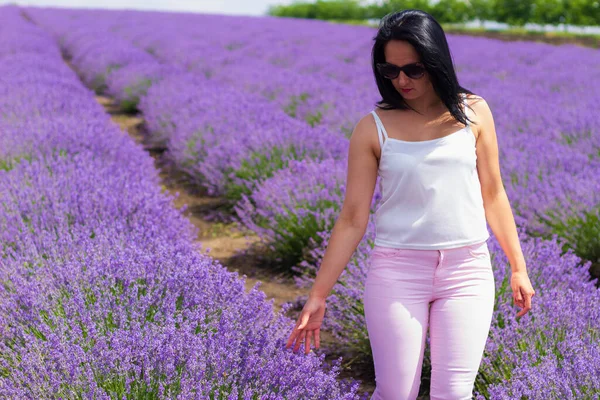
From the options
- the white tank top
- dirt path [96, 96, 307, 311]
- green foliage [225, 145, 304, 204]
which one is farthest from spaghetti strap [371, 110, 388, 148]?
green foliage [225, 145, 304, 204]

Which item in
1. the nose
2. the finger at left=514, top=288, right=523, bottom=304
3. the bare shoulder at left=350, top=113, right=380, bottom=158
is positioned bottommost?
the finger at left=514, top=288, right=523, bottom=304

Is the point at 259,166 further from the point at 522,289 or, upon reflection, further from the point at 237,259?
the point at 522,289

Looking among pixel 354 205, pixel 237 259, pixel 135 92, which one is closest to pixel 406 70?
pixel 354 205

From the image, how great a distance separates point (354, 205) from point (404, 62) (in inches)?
15.9

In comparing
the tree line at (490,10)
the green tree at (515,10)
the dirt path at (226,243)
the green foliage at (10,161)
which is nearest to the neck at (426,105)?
the dirt path at (226,243)

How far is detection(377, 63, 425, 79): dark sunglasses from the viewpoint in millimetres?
1770

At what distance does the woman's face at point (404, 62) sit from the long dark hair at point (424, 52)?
14 mm

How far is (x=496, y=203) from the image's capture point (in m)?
1.94

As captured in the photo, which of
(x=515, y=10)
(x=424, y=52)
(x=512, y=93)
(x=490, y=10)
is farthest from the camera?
(x=490, y=10)

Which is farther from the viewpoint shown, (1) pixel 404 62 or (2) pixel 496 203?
(2) pixel 496 203

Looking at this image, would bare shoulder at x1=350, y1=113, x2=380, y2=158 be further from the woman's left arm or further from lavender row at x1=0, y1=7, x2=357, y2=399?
lavender row at x1=0, y1=7, x2=357, y2=399

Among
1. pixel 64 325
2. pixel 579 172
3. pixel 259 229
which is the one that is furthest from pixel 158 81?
pixel 64 325

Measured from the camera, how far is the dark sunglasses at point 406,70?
5.81 feet

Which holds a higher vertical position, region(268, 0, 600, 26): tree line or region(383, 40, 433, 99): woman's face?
region(383, 40, 433, 99): woman's face
